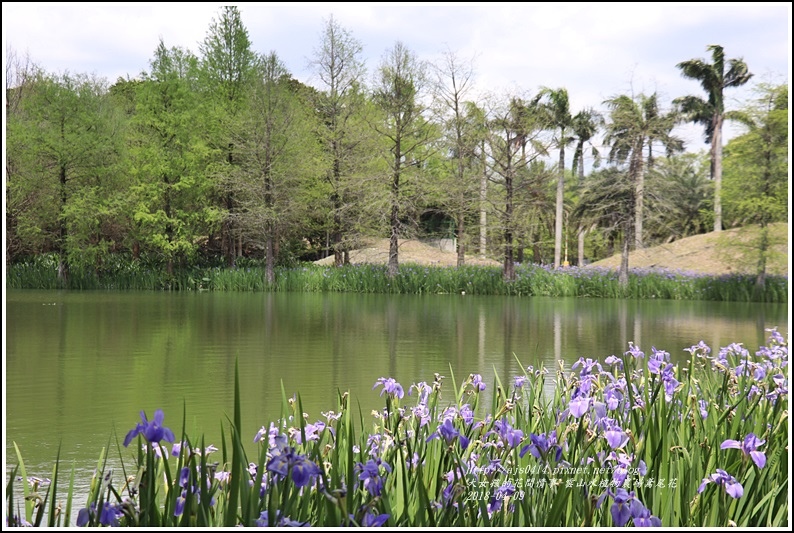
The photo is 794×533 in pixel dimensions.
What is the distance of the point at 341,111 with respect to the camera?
26594mm

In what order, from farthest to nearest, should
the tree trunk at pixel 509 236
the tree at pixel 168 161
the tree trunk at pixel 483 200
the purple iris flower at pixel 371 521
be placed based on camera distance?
the tree at pixel 168 161 < the tree trunk at pixel 483 200 < the tree trunk at pixel 509 236 < the purple iris flower at pixel 371 521

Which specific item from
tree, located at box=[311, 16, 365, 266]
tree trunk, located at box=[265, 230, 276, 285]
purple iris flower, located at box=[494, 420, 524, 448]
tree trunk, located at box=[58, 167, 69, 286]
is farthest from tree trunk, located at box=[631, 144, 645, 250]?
purple iris flower, located at box=[494, 420, 524, 448]

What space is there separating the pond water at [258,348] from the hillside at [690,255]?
2.55 meters

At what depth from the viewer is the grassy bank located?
67.7 feet

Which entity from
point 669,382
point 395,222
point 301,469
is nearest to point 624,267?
point 395,222

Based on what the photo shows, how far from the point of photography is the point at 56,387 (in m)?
6.64

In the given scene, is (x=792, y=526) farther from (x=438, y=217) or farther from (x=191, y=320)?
(x=438, y=217)

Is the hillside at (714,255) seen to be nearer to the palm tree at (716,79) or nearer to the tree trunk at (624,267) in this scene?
the palm tree at (716,79)

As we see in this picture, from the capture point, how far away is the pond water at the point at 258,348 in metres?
5.41

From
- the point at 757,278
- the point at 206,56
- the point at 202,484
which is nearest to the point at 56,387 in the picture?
the point at 202,484

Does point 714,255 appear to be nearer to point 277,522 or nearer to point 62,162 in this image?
point 62,162

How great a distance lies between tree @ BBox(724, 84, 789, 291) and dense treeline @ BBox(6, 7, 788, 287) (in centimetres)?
43

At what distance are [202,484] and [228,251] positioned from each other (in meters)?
27.9

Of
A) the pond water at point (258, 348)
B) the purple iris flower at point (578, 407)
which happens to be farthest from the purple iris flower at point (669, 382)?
the purple iris flower at point (578, 407)
